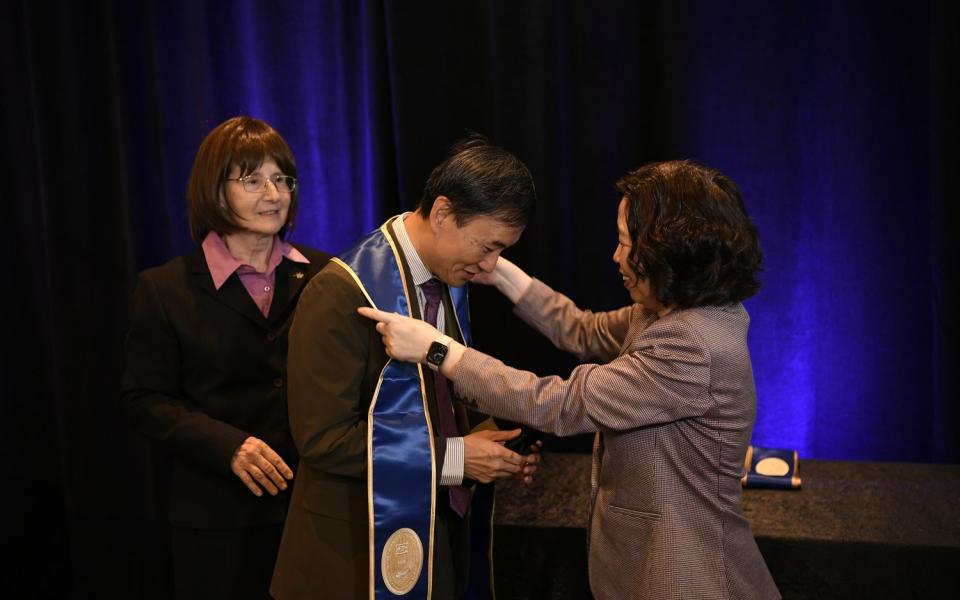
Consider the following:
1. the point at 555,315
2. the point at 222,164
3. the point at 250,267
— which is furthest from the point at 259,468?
the point at 555,315

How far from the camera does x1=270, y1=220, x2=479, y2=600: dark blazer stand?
5.49ft

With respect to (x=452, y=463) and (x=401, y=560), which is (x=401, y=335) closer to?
(x=452, y=463)

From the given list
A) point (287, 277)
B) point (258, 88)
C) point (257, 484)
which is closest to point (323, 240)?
point (258, 88)

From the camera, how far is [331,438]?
1.67 metres

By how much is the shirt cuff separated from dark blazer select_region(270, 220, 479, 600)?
0.02m

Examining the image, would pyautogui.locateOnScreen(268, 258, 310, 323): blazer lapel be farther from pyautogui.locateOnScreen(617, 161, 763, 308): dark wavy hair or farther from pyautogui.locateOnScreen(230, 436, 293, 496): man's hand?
pyautogui.locateOnScreen(617, 161, 763, 308): dark wavy hair

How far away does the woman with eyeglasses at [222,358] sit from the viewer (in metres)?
2.04

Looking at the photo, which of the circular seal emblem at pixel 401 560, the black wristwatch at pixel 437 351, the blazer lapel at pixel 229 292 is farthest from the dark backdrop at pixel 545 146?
the circular seal emblem at pixel 401 560

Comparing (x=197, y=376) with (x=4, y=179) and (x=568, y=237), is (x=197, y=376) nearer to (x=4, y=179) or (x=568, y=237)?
(x=568, y=237)

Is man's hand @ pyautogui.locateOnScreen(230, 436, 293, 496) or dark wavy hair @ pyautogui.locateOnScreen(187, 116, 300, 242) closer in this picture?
man's hand @ pyautogui.locateOnScreen(230, 436, 293, 496)

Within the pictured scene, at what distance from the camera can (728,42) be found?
8.76 ft

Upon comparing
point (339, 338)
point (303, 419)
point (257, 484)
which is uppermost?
point (339, 338)

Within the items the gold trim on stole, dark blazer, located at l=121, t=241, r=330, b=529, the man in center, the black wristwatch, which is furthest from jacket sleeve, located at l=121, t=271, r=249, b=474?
the black wristwatch

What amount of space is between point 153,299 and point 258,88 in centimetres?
120
